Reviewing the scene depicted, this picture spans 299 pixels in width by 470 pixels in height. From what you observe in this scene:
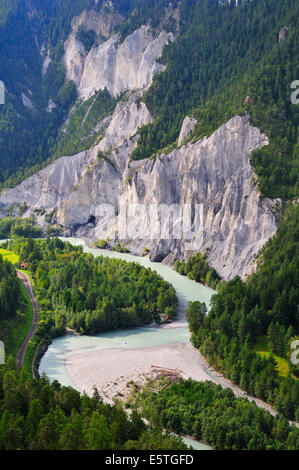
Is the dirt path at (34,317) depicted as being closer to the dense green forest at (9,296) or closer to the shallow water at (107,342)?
the dense green forest at (9,296)

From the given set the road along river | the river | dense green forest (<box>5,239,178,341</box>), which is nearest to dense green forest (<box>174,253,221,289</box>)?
dense green forest (<box>5,239,178,341</box>)

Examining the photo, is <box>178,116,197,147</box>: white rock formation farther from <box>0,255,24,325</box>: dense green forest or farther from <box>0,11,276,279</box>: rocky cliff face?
<box>0,255,24,325</box>: dense green forest

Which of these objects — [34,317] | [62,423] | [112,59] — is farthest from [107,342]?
[112,59]

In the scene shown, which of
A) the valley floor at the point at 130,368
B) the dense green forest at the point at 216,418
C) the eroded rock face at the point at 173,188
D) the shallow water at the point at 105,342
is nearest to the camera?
the dense green forest at the point at 216,418

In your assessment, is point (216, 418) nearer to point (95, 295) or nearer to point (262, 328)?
point (262, 328)

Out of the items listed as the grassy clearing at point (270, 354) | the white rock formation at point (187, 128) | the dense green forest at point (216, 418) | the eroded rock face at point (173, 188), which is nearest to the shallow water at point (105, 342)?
the grassy clearing at point (270, 354)
